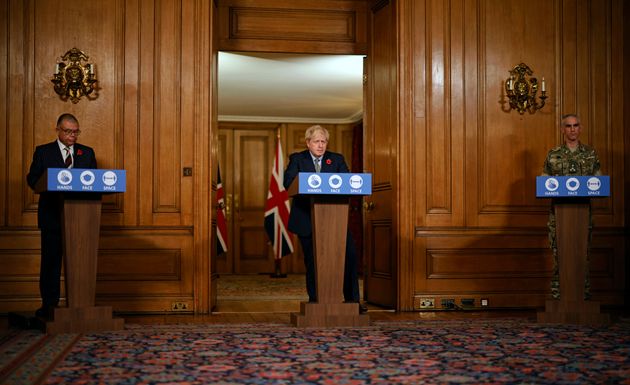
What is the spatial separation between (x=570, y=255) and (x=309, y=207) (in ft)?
6.27

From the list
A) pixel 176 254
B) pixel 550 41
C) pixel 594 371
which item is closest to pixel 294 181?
pixel 176 254

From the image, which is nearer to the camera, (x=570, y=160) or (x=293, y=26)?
(x=570, y=160)

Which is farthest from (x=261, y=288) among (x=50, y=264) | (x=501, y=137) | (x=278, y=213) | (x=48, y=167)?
(x=48, y=167)

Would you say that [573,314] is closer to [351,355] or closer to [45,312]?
[351,355]

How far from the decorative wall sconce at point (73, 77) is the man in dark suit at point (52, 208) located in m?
1.12

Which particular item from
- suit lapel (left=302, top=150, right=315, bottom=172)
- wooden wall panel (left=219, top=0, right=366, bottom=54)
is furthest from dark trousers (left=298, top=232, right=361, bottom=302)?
wooden wall panel (left=219, top=0, right=366, bottom=54)

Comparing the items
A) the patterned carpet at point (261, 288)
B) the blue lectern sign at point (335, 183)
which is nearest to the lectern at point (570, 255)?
the blue lectern sign at point (335, 183)

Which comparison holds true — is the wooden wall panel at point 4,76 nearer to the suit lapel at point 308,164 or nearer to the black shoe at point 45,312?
the black shoe at point 45,312

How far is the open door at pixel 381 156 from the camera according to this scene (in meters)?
6.89

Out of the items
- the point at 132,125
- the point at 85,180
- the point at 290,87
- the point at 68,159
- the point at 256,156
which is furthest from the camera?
the point at 256,156

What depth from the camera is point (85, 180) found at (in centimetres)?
497

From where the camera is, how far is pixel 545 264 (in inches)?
272

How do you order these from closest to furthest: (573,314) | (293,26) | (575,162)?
(573,314), (575,162), (293,26)

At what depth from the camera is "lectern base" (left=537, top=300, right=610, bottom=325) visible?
5.53 m
